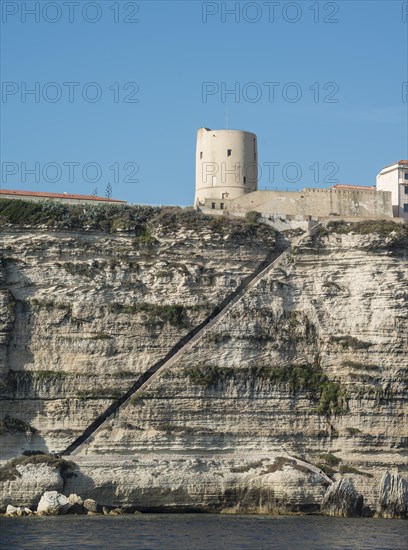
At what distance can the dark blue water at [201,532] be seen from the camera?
39594 millimetres

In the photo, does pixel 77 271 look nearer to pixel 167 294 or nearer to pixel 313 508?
pixel 167 294

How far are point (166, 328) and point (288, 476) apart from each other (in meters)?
8.29

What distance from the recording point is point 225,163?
5988cm

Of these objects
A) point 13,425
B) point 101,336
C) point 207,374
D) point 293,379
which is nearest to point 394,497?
point 293,379

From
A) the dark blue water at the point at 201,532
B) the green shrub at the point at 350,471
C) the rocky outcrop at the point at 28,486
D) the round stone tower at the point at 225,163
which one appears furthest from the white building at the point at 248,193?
the dark blue water at the point at 201,532

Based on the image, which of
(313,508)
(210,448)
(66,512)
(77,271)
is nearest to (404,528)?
(313,508)

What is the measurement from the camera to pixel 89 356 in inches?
2041

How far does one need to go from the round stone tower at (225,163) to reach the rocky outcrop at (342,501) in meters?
16.4

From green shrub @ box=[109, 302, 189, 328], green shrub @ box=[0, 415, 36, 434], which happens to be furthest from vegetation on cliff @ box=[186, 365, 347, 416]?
green shrub @ box=[0, 415, 36, 434]

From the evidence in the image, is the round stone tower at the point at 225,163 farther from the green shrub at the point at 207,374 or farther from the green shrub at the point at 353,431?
the green shrub at the point at 353,431

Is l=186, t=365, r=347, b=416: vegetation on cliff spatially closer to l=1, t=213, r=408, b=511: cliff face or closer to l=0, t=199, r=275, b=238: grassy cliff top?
l=1, t=213, r=408, b=511: cliff face

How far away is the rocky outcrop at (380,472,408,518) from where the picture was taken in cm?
4903

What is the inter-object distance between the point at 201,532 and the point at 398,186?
24.5m

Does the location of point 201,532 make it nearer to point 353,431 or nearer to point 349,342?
point 353,431
